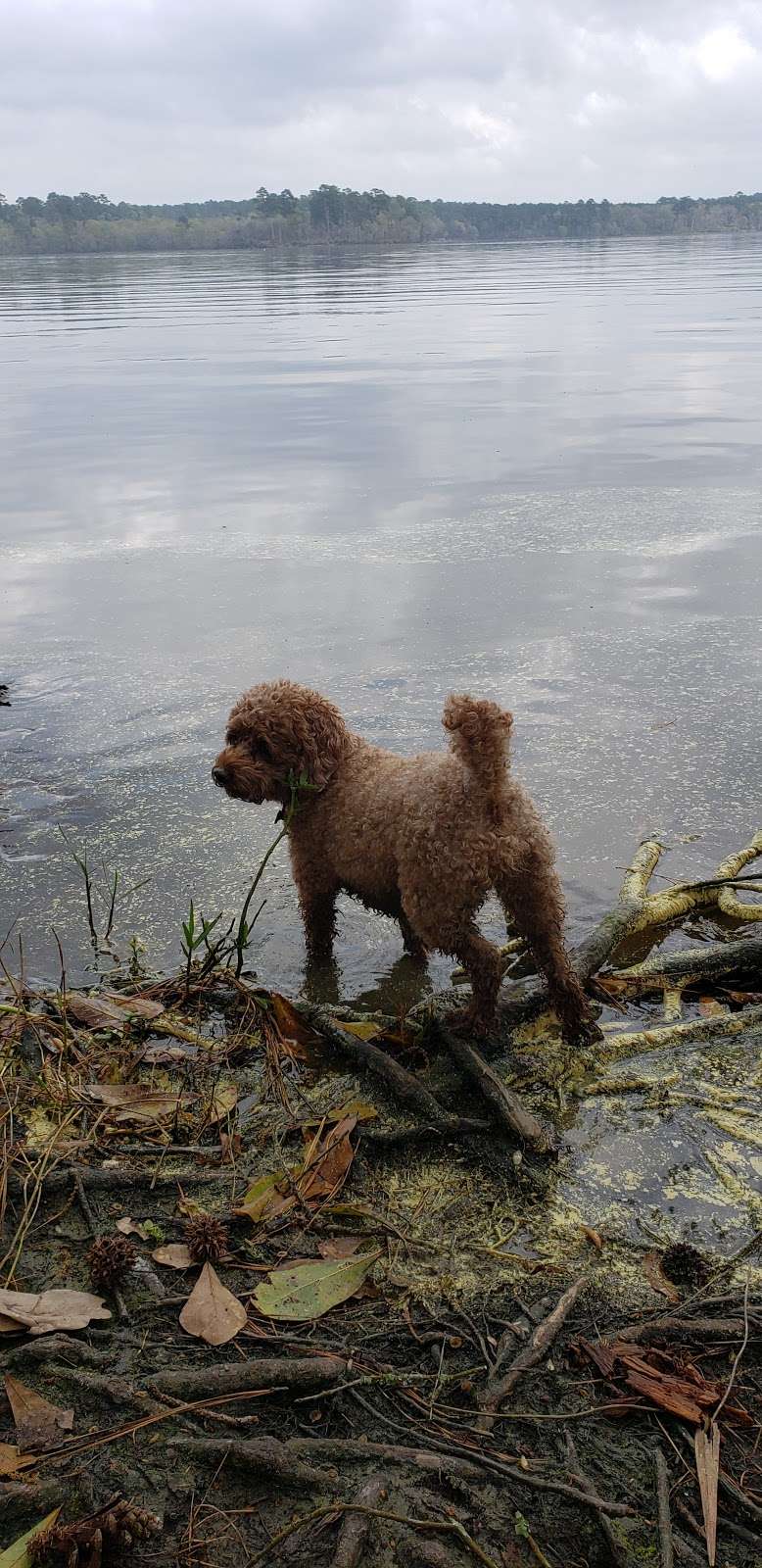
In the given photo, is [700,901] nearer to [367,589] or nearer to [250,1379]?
[250,1379]

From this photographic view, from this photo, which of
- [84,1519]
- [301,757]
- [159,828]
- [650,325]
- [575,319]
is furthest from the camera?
[575,319]

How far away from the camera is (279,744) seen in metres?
3.91

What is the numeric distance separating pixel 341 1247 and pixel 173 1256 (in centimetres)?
38

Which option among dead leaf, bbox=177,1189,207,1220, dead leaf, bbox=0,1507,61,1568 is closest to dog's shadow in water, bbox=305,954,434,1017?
dead leaf, bbox=177,1189,207,1220

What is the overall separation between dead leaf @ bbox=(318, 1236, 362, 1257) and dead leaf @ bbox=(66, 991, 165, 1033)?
4.01ft

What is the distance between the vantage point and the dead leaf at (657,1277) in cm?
242

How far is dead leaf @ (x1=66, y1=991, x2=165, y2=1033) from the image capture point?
3662 millimetres

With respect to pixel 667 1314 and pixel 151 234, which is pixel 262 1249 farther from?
pixel 151 234

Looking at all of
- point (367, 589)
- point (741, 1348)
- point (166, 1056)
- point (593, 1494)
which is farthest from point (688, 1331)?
point (367, 589)

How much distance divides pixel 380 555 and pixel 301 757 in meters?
5.58

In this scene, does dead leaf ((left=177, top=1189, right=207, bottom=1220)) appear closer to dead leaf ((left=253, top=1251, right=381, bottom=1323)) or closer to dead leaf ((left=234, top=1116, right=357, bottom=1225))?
dead leaf ((left=234, top=1116, right=357, bottom=1225))

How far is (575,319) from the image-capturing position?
82.6ft

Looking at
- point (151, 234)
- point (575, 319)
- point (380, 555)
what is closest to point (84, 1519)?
point (380, 555)

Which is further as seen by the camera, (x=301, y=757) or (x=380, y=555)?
(x=380, y=555)
